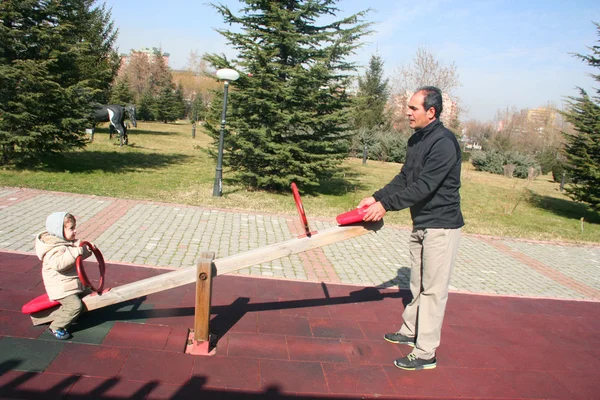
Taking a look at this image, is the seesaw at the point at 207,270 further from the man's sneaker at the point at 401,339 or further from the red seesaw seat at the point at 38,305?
the man's sneaker at the point at 401,339

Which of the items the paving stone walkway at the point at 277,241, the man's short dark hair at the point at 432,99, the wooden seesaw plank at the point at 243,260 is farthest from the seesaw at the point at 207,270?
the paving stone walkway at the point at 277,241

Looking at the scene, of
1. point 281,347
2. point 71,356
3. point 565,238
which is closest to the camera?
point 71,356

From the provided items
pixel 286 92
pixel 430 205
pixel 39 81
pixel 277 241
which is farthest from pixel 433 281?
pixel 39 81

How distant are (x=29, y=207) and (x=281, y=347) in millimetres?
5982

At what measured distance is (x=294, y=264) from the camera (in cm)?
565

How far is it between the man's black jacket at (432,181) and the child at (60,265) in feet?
7.91

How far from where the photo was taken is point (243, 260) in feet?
9.79

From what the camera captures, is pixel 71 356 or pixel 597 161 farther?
pixel 597 161

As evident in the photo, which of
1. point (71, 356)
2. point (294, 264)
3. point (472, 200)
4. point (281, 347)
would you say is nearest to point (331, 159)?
point (294, 264)

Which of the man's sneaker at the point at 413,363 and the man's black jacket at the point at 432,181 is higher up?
the man's black jacket at the point at 432,181

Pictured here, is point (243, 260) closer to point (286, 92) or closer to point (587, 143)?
point (286, 92)

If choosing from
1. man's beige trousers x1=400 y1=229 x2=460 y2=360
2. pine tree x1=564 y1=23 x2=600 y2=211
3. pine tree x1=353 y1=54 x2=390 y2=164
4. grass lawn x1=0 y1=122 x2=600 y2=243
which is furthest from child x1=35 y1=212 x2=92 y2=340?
pine tree x1=353 y1=54 x2=390 y2=164

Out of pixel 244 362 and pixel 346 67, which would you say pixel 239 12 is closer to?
pixel 346 67

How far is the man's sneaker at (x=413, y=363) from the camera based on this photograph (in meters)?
3.23
